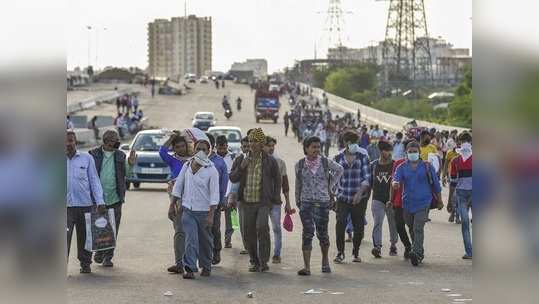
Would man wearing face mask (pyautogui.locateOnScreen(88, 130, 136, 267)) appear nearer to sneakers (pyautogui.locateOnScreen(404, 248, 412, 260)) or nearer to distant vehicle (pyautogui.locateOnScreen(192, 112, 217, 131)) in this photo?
sneakers (pyautogui.locateOnScreen(404, 248, 412, 260))

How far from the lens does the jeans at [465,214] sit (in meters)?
15.7

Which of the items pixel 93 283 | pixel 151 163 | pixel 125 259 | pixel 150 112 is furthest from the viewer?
pixel 150 112

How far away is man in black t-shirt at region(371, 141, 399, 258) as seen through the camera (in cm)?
1625

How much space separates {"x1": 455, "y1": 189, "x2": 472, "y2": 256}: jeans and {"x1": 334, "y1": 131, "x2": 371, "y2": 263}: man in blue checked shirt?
4.32 feet

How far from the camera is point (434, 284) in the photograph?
13.2m

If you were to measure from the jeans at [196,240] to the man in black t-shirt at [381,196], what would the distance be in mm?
2995

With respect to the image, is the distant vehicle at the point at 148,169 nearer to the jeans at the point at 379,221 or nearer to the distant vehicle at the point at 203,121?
the jeans at the point at 379,221

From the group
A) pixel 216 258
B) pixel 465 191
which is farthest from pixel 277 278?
pixel 465 191

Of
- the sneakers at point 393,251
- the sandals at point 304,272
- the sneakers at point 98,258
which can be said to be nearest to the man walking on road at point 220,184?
the sandals at point 304,272

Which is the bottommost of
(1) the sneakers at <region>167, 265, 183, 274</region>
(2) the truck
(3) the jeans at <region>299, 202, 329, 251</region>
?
(1) the sneakers at <region>167, 265, 183, 274</region>

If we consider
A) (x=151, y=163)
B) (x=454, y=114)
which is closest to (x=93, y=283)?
(x=151, y=163)

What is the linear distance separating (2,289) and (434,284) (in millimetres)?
9509

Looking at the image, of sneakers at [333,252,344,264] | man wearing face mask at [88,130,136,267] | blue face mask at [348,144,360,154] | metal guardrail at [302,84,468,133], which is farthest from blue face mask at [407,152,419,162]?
metal guardrail at [302,84,468,133]

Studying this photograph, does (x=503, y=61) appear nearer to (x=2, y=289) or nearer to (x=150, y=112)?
(x=2, y=289)
